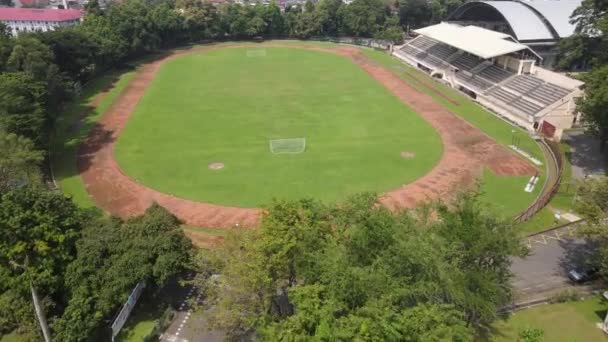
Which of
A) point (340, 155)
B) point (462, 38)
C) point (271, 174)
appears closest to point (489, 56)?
point (462, 38)

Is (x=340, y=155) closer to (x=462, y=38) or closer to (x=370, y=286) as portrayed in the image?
(x=370, y=286)

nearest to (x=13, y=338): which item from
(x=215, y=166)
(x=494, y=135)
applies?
(x=215, y=166)

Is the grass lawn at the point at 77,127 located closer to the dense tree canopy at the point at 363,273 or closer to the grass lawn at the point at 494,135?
the dense tree canopy at the point at 363,273

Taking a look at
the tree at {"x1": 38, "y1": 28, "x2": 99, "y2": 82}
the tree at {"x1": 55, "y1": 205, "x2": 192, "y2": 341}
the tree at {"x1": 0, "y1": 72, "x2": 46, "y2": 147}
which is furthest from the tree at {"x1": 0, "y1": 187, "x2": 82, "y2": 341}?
the tree at {"x1": 38, "y1": 28, "x2": 99, "y2": 82}

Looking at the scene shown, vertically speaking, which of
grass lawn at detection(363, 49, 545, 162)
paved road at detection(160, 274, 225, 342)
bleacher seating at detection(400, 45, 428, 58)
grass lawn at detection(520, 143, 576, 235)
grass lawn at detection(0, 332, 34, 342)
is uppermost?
bleacher seating at detection(400, 45, 428, 58)

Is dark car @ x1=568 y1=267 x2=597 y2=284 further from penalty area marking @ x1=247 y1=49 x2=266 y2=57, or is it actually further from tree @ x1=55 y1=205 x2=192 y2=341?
penalty area marking @ x1=247 y1=49 x2=266 y2=57

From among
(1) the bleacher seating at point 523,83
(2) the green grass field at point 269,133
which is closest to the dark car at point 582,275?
(2) the green grass field at point 269,133
